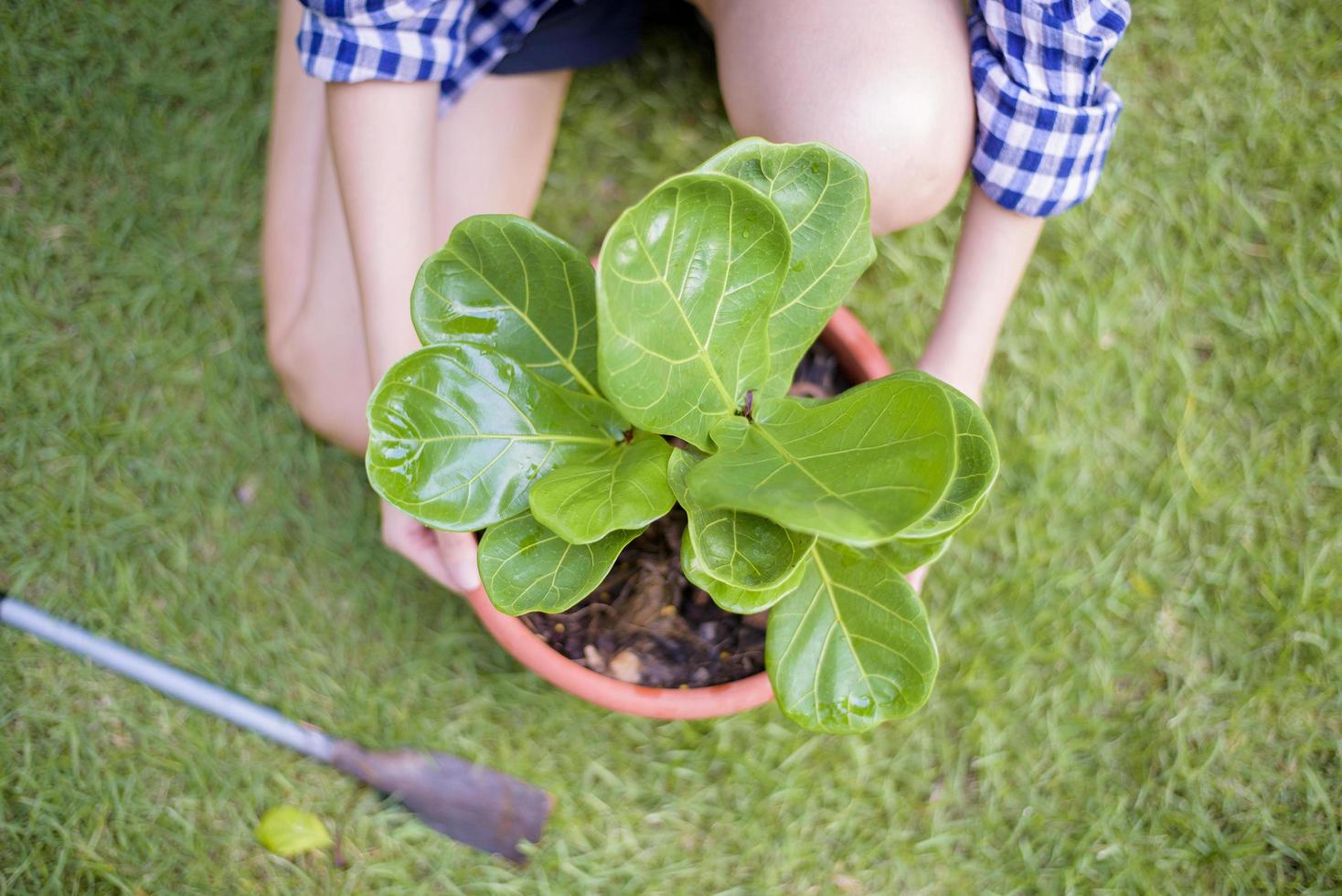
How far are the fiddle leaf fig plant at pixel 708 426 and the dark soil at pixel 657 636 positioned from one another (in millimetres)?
374

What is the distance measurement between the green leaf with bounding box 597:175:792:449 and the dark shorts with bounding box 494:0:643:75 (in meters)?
0.92

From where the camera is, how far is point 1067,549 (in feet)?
5.70

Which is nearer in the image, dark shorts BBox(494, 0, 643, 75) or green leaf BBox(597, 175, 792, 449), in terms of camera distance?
green leaf BBox(597, 175, 792, 449)

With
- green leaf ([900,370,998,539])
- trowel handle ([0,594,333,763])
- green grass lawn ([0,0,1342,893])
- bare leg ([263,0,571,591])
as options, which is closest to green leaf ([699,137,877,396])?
green leaf ([900,370,998,539])

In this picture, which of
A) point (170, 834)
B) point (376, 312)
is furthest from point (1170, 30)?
point (170, 834)

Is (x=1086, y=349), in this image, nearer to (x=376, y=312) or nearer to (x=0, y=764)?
(x=376, y=312)

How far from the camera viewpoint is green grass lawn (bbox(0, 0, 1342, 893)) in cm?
164

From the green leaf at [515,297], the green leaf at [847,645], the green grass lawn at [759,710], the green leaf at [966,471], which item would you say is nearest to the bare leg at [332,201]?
the green grass lawn at [759,710]

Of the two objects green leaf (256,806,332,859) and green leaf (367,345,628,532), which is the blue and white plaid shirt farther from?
green leaf (256,806,332,859)

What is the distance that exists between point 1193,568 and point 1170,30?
106 cm

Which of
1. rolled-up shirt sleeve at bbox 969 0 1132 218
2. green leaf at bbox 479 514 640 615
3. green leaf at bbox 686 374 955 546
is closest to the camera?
green leaf at bbox 686 374 955 546

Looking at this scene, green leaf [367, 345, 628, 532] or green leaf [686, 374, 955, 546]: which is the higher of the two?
green leaf [686, 374, 955, 546]

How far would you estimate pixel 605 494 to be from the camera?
32.9 inches

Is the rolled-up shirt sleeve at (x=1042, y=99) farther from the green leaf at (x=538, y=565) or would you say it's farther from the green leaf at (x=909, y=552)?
the green leaf at (x=538, y=565)
